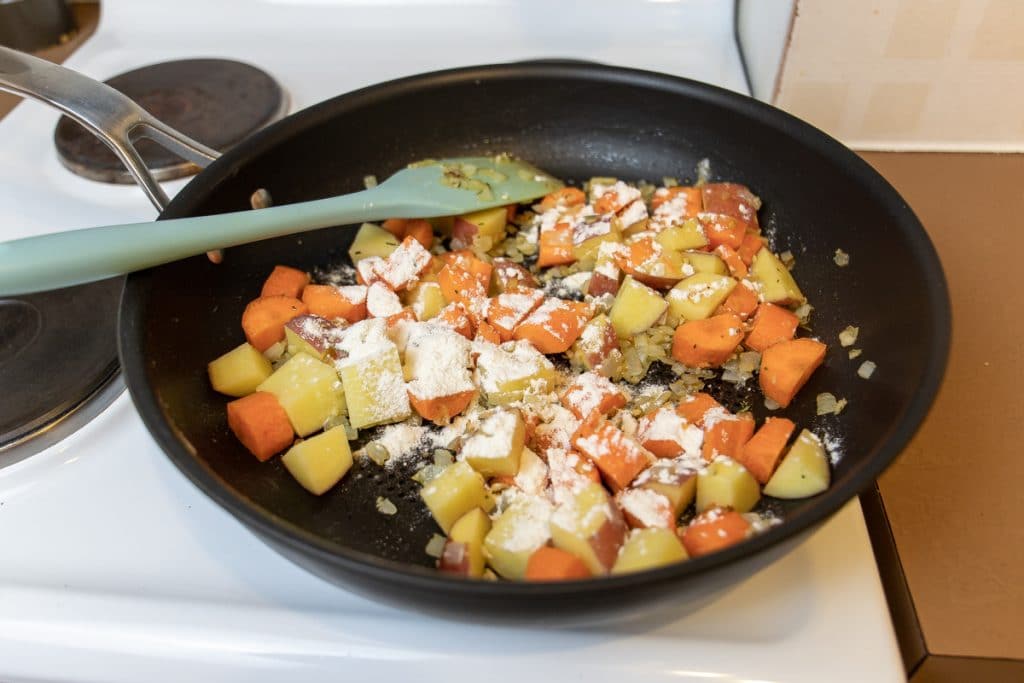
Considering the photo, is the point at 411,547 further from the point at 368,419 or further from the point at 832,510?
the point at 832,510

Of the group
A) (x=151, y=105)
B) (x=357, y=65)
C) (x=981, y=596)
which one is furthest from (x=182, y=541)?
(x=357, y=65)

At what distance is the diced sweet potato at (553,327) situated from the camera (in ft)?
3.00

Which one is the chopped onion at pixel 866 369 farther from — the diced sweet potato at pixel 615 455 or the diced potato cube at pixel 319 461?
the diced potato cube at pixel 319 461

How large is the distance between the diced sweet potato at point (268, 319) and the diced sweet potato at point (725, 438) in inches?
19.6

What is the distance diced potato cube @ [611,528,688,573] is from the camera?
25.4 inches

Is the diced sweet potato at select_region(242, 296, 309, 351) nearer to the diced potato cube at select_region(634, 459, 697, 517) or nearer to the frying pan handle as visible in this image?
the frying pan handle

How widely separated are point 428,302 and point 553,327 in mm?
169

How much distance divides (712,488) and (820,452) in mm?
125

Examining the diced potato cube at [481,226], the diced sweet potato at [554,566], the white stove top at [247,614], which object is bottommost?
the white stove top at [247,614]

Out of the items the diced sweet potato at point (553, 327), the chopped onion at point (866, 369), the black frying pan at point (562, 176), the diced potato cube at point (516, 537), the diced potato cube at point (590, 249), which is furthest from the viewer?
the diced potato cube at point (590, 249)

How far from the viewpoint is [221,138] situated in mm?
1210

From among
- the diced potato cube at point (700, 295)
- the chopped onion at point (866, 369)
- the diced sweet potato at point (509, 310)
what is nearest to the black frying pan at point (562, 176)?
the chopped onion at point (866, 369)

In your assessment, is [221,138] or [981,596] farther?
[221,138]

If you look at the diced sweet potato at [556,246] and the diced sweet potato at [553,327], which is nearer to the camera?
the diced sweet potato at [553,327]
